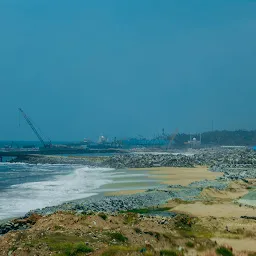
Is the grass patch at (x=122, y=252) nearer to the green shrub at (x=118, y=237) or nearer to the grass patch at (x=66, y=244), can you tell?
the grass patch at (x=66, y=244)

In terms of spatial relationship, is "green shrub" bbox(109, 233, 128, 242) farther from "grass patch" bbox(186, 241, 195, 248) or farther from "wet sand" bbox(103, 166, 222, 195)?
"wet sand" bbox(103, 166, 222, 195)

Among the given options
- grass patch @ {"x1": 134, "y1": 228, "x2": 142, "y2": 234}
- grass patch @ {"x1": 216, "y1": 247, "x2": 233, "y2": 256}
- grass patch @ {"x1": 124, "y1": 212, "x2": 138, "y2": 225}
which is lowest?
grass patch @ {"x1": 216, "y1": 247, "x2": 233, "y2": 256}

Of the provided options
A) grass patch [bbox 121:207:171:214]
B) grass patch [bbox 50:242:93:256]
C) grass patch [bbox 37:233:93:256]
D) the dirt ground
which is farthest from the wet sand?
grass patch [bbox 50:242:93:256]

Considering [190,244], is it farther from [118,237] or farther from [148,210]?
[148,210]

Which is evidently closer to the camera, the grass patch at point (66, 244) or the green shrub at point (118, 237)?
the grass patch at point (66, 244)

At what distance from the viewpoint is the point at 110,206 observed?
91.6ft

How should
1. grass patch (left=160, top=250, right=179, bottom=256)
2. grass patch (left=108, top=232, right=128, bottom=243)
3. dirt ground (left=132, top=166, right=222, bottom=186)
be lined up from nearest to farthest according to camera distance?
grass patch (left=160, top=250, right=179, bottom=256)
grass patch (left=108, top=232, right=128, bottom=243)
dirt ground (left=132, top=166, right=222, bottom=186)

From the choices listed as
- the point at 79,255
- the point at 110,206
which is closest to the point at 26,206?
the point at 110,206

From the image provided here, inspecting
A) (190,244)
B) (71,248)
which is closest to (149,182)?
(190,244)

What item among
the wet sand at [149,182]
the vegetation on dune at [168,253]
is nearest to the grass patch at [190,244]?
the vegetation on dune at [168,253]

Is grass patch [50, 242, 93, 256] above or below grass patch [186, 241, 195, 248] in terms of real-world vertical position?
above

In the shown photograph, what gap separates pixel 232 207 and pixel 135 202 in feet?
22.2

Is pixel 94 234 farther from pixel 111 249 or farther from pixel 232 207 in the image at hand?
pixel 232 207

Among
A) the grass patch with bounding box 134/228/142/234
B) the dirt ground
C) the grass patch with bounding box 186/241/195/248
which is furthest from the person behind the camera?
the dirt ground
